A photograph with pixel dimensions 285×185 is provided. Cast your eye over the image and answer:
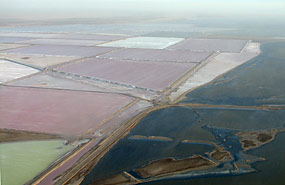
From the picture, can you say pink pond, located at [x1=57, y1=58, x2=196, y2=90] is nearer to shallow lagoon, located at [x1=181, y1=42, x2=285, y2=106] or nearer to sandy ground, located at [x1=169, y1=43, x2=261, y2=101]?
sandy ground, located at [x1=169, y1=43, x2=261, y2=101]

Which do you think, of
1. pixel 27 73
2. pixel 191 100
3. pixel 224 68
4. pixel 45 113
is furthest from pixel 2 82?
pixel 224 68

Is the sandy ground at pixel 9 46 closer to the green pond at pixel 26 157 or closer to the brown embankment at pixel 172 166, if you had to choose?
the green pond at pixel 26 157

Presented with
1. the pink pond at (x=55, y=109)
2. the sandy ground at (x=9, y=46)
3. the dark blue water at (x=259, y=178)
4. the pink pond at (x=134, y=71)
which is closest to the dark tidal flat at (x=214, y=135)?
the dark blue water at (x=259, y=178)

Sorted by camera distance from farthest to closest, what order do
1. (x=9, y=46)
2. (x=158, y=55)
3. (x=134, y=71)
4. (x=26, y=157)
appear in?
(x=9, y=46) → (x=158, y=55) → (x=134, y=71) → (x=26, y=157)

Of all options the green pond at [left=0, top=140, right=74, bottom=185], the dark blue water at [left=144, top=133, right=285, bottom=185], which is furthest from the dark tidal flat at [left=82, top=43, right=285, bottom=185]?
the green pond at [left=0, top=140, right=74, bottom=185]

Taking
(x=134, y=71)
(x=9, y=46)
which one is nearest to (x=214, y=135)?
(x=134, y=71)

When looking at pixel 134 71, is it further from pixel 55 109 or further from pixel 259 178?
pixel 259 178
